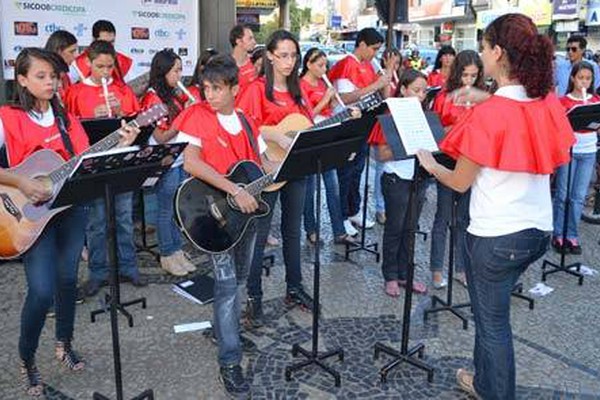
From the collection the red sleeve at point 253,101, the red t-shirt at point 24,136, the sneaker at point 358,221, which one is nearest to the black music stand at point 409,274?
the red sleeve at point 253,101

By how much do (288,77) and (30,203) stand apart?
1912mm

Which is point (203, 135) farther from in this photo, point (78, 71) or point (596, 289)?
point (596, 289)

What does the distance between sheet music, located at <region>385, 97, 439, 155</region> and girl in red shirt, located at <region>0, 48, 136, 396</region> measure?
4.82 feet

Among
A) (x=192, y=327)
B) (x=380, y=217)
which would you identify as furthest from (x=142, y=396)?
(x=380, y=217)

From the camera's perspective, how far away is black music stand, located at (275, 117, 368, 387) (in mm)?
3146

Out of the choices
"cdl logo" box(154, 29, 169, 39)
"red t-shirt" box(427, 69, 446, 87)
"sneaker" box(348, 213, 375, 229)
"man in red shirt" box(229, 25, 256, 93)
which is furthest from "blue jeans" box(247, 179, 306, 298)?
"cdl logo" box(154, 29, 169, 39)

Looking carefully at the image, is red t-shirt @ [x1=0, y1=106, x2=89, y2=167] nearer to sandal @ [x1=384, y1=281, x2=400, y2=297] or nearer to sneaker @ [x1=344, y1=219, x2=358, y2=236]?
sandal @ [x1=384, y1=281, x2=400, y2=297]

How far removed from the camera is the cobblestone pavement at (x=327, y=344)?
3.52m

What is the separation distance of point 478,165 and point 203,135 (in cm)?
146

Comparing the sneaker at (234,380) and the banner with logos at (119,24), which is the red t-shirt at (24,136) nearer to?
the sneaker at (234,380)

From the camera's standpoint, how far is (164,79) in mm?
5027

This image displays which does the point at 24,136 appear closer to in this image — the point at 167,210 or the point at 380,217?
the point at 167,210

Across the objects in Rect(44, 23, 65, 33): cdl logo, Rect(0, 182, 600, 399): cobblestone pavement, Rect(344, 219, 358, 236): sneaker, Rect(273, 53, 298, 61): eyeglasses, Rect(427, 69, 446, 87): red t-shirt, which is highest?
Rect(44, 23, 65, 33): cdl logo

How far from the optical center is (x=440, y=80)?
7535mm
